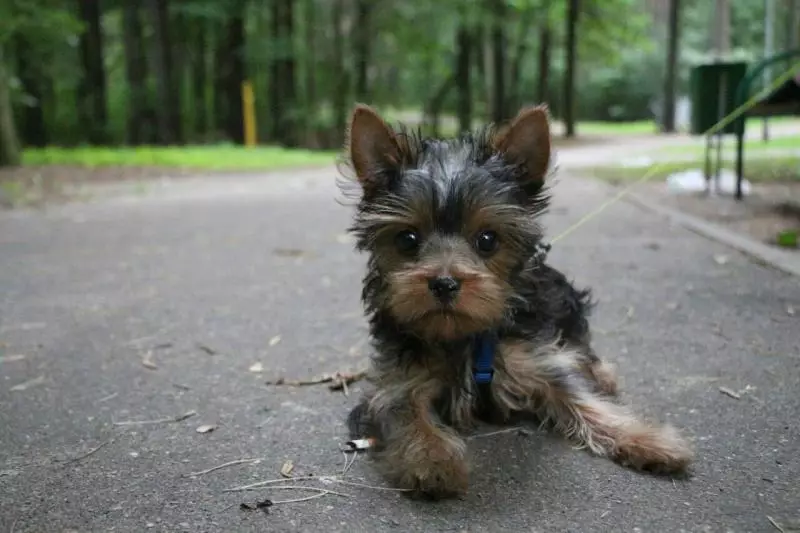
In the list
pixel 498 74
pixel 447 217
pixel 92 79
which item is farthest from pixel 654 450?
pixel 92 79

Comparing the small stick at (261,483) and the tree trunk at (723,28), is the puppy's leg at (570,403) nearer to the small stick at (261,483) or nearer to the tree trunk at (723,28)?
the small stick at (261,483)

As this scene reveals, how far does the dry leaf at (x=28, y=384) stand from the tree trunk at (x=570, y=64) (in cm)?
2930

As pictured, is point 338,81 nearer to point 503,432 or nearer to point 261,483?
A: point 503,432

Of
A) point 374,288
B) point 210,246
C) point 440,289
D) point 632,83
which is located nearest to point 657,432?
point 440,289

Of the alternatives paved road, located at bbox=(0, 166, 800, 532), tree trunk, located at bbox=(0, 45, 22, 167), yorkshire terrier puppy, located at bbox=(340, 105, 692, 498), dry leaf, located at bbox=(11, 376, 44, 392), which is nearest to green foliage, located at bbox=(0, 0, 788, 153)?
tree trunk, located at bbox=(0, 45, 22, 167)

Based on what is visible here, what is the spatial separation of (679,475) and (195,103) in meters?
46.1

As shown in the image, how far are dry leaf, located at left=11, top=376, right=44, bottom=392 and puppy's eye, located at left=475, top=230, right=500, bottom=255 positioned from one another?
2.73m

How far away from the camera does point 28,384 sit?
14.6 feet

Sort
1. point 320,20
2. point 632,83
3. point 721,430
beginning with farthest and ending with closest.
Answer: point 632,83 → point 320,20 → point 721,430

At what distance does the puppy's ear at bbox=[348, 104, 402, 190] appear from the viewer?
3438 mm

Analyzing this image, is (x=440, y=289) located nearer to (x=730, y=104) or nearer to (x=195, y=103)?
(x=730, y=104)

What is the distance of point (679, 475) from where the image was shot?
3.06 m

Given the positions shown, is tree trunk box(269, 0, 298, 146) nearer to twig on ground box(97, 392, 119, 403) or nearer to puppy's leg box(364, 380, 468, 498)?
twig on ground box(97, 392, 119, 403)

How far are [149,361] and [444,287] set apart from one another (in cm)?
256
